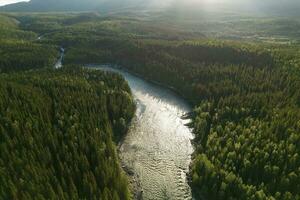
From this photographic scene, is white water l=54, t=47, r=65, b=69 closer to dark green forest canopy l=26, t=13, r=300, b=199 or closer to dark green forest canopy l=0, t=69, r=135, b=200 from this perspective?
dark green forest canopy l=26, t=13, r=300, b=199

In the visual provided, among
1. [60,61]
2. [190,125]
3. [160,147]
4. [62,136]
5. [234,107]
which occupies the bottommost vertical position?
[160,147]

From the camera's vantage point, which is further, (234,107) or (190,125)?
(234,107)

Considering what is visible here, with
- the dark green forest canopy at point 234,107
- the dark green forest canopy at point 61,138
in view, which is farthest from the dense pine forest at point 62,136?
the dark green forest canopy at point 234,107

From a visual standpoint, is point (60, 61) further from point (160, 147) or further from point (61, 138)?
point (61, 138)

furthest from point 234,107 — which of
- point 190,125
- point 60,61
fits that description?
point 60,61

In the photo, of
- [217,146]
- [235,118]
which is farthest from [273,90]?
[217,146]

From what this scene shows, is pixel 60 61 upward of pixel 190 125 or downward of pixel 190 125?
upward

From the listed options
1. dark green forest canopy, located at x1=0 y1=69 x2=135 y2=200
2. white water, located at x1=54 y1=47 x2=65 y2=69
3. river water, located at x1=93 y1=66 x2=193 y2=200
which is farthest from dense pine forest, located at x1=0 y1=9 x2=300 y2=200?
white water, located at x1=54 y1=47 x2=65 y2=69
